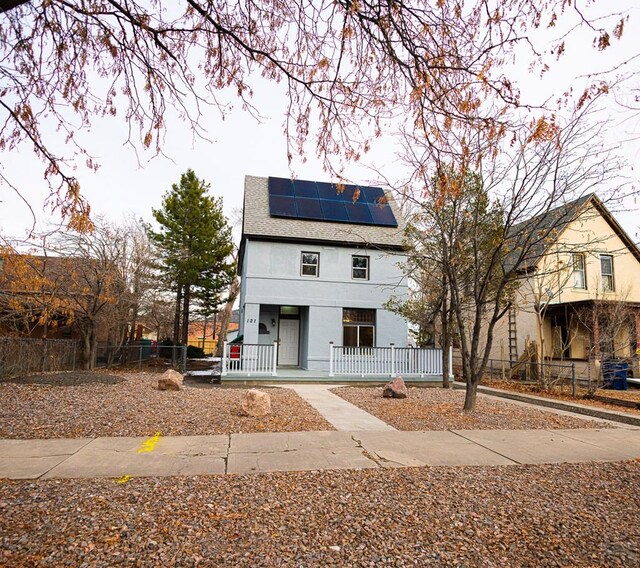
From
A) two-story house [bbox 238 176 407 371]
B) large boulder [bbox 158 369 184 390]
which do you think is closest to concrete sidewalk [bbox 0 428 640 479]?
large boulder [bbox 158 369 184 390]

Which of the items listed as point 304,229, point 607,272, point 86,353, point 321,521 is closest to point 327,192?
point 304,229

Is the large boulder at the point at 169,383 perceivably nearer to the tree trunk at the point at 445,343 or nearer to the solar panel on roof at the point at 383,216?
the tree trunk at the point at 445,343

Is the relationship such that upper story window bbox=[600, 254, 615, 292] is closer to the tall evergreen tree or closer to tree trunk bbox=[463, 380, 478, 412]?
tree trunk bbox=[463, 380, 478, 412]

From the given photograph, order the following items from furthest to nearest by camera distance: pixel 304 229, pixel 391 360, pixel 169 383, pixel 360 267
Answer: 1. pixel 360 267
2. pixel 304 229
3. pixel 391 360
4. pixel 169 383

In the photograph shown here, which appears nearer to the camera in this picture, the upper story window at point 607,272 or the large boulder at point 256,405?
the large boulder at point 256,405

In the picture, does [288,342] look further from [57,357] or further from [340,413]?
[340,413]

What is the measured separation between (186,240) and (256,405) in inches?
679

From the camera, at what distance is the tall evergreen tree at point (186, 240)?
73.7 feet

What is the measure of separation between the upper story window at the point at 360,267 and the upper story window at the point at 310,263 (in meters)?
1.46

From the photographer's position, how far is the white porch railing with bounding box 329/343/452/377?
48.9 ft

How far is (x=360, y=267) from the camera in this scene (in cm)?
1744

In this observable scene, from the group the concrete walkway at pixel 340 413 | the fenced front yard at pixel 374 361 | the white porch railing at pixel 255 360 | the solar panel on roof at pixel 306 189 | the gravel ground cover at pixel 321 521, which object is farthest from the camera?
the solar panel on roof at pixel 306 189

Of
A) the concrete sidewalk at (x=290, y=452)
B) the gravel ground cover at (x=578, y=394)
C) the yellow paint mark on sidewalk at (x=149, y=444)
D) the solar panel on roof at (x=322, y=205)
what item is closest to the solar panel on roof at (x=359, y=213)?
the solar panel on roof at (x=322, y=205)

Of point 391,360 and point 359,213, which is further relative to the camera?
point 359,213
